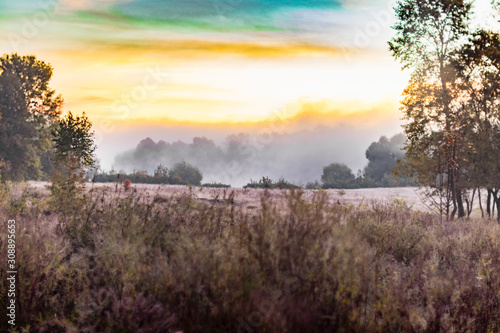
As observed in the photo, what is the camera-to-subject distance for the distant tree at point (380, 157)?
72887mm

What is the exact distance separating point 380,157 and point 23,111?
57.0 metres

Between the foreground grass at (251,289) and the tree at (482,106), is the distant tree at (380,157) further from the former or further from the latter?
the foreground grass at (251,289)

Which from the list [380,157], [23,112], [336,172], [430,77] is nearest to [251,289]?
[430,77]

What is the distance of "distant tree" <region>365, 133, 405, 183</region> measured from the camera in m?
72.9

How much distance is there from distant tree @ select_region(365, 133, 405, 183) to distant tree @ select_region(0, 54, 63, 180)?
52349mm

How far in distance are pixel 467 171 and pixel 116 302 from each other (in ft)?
72.9

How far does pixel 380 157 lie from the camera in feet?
243

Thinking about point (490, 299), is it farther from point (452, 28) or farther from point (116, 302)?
point (452, 28)

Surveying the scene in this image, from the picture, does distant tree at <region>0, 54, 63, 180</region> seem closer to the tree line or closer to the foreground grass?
the tree line

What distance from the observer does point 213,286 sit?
4.56 metres

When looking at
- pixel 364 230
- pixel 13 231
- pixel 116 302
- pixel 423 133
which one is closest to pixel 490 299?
pixel 364 230

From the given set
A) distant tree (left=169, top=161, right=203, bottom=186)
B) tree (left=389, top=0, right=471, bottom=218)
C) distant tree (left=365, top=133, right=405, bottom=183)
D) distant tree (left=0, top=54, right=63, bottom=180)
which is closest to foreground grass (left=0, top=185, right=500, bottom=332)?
tree (left=389, top=0, right=471, bottom=218)

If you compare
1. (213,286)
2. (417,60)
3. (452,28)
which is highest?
(452,28)

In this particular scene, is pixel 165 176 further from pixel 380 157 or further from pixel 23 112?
pixel 380 157
